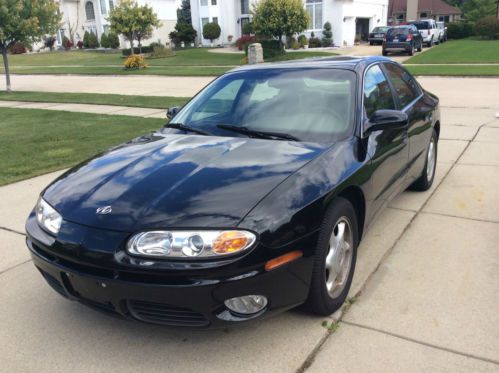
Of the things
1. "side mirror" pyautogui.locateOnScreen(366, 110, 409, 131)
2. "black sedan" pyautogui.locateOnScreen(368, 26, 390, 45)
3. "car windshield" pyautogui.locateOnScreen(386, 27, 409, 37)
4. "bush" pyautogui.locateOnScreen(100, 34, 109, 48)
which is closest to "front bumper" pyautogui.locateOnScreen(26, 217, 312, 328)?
"side mirror" pyautogui.locateOnScreen(366, 110, 409, 131)

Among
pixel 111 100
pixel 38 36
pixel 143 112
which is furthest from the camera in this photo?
pixel 38 36

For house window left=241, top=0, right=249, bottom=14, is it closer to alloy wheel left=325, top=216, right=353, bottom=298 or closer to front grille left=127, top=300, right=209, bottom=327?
alloy wheel left=325, top=216, right=353, bottom=298

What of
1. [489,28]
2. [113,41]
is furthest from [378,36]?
[113,41]

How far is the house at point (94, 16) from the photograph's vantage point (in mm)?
51275

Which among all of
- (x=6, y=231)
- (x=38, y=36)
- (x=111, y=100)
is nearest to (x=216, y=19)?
(x=38, y=36)

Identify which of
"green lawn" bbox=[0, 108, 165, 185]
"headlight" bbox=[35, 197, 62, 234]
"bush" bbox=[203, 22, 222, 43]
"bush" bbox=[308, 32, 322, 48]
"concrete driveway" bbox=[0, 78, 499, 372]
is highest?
"bush" bbox=[203, 22, 222, 43]

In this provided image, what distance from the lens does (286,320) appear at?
2955mm

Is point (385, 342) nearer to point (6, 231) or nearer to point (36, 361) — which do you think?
point (36, 361)

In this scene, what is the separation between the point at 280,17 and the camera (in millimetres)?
29500

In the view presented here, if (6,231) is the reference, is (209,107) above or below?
above

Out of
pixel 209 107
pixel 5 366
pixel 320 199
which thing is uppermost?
pixel 209 107

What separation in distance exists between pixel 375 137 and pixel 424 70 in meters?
17.0

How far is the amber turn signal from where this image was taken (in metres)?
2.43

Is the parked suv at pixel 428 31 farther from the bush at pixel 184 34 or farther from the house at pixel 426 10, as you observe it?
the house at pixel 426 10
